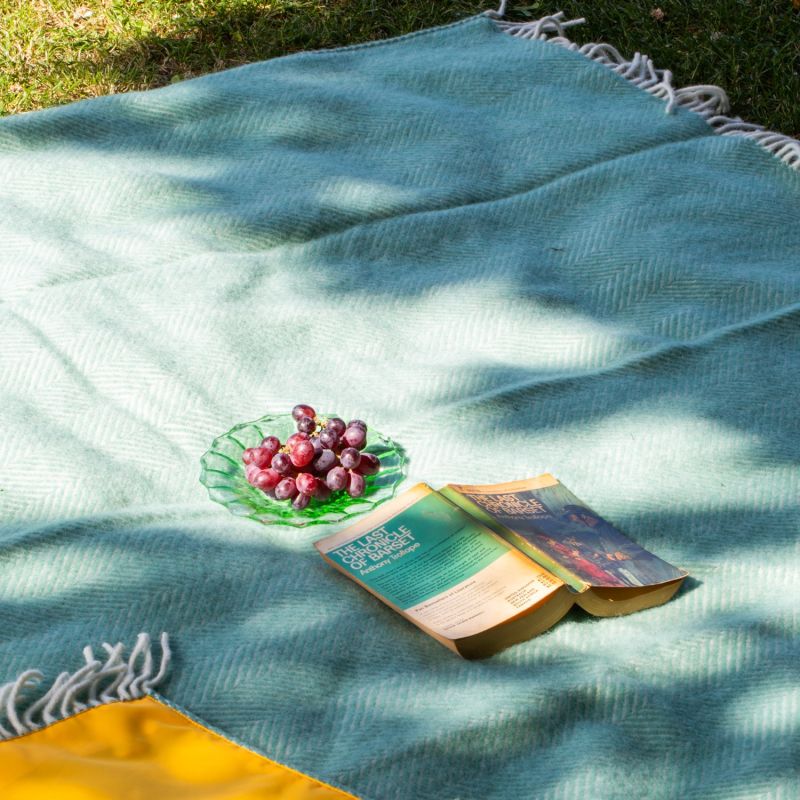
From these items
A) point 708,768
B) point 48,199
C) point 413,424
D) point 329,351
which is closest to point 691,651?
point 708,768

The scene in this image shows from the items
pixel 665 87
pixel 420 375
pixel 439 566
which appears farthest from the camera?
pixel 665 87

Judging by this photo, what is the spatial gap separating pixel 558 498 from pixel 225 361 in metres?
0.60

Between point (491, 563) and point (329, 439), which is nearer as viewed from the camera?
point (491, 563)

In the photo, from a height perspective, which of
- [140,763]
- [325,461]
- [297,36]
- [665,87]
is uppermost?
[665,87]

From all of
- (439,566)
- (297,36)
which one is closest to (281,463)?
(439,566)

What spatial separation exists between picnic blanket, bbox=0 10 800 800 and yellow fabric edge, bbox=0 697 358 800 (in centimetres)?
3

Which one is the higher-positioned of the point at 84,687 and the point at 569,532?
the point at 569,532

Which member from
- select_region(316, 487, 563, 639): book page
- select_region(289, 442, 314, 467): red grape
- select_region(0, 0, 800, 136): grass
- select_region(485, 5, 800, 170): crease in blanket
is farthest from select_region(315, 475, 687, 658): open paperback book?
select_region(0, 0, 800, 136): grass

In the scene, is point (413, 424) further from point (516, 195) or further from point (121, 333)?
A: point (516, 195)

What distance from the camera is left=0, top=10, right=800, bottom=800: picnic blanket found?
1355mm

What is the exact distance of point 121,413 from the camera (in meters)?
1.79

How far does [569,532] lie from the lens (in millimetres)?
1573

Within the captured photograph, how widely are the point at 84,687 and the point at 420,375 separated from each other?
2.60ft

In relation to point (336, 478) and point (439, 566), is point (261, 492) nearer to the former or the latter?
point (336, 478)
